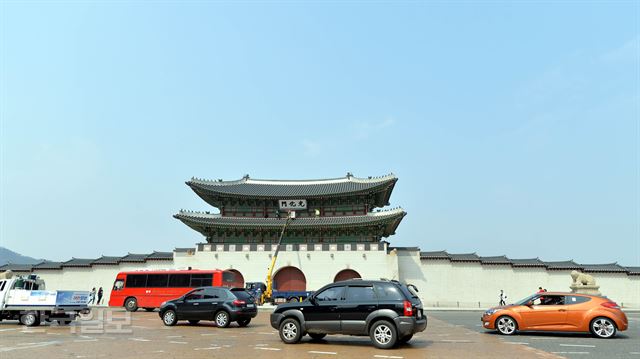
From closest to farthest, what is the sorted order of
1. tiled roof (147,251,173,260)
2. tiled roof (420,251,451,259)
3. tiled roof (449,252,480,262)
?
tiled roof (449,252,480,262), tiled roof (420,251,451,259), tiled roof (147,251,173,260)

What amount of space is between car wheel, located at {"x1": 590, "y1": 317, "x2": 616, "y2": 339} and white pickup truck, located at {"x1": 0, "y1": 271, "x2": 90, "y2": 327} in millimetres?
19261

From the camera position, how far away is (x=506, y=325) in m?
13.9

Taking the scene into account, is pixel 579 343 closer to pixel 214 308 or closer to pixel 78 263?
pixel 214 308

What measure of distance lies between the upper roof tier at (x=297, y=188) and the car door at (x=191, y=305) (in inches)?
890

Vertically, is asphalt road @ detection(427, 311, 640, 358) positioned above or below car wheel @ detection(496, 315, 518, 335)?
below

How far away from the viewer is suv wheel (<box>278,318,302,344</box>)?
11.4m

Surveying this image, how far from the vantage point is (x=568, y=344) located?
11.6 metres

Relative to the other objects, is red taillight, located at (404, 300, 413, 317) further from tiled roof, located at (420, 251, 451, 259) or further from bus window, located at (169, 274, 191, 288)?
tiled roof, located at (420, 251, 451, 259)

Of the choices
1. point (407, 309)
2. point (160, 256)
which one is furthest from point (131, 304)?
point (407, 309)

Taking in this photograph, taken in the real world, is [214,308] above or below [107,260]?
below

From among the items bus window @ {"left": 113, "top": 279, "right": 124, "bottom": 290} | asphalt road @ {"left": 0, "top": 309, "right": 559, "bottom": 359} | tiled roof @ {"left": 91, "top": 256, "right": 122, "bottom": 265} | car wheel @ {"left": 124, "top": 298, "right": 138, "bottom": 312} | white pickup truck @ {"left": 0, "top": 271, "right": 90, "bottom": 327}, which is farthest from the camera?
tiled roof @ {"left": 91, "top": 256, "right": 122, "bottom": 265}

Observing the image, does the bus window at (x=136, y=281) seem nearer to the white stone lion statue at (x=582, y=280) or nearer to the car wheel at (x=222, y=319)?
the car wheel at (x=222, y=319)

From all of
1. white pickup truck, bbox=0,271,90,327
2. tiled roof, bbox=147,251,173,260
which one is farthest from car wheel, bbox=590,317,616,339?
tiled roof, bbox=147,251,173,260

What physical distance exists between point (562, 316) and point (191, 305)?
1356 centimetres
